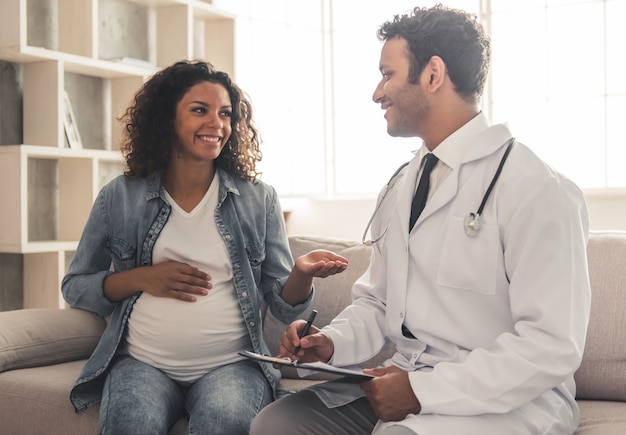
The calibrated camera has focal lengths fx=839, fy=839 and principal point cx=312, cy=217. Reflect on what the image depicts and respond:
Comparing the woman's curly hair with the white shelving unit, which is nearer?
the woman's curly hair

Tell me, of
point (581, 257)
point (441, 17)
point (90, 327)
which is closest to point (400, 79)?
point (441, 17)

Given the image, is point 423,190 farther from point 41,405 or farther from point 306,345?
point 41,405

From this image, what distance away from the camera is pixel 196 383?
2.18 metres

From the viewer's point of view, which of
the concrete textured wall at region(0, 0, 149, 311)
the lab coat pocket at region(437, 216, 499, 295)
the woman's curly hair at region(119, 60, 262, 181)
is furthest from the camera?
the concrete textured wall at region(0, 0, 149, 311)

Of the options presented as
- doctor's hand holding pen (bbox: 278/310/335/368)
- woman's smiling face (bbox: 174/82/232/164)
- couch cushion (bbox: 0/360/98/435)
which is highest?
woman's smiling face (bbox: 174/82/232/164)

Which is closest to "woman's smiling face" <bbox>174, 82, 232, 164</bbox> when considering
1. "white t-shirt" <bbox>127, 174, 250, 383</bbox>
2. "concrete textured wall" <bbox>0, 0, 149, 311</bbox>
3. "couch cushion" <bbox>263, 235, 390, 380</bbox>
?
"white t-shirt" <bbox>127, 174, 250, 383</bbox>

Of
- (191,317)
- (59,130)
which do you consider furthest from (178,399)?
(59,130)

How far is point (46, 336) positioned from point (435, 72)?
1412mm

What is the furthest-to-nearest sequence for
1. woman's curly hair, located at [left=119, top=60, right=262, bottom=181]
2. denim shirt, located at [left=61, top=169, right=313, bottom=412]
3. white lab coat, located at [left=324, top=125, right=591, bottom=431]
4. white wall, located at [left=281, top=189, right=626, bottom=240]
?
white wall, located at [left=281, top=189, right=626, bottom=240] < woman's curly hair, located at [left=119, top=60, right=262, bottom=181] < denim shirt, located at [left=61, top=169, right=313, bottom=412] < white lab coat, located at [left=324, top=125, right=591, bottom=431]

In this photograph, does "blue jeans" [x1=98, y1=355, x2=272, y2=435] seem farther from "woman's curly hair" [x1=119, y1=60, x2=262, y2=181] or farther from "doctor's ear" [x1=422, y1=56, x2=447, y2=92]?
"doctor's ear" [x1=422, y1=56, x2=447, y2=92]

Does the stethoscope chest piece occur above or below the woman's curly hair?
below

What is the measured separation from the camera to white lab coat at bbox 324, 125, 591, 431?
158cm

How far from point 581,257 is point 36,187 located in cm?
292

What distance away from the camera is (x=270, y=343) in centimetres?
258
